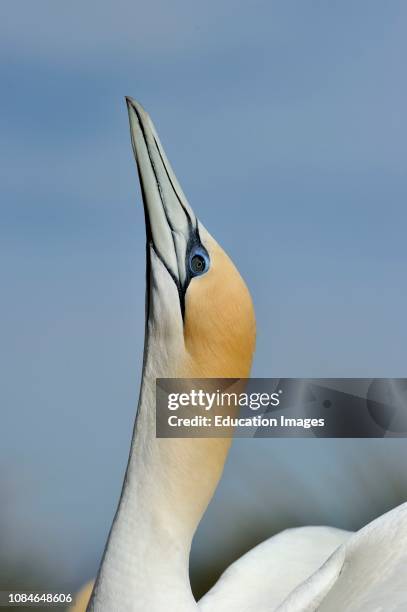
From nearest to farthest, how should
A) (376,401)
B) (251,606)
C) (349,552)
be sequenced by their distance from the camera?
(349,552) < (251,606) < (376,401)

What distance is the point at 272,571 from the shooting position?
338 centimetres

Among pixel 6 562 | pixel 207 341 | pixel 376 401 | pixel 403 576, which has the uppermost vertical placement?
pixel 207 341

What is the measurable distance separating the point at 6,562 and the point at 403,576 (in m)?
1.65

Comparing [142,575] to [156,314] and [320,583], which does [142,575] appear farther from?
[156,314]

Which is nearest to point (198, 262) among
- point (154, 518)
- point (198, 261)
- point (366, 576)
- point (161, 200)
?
point (198, 261)

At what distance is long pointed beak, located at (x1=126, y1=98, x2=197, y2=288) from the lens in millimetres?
3055

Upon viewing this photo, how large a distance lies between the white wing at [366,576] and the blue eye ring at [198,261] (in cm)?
81

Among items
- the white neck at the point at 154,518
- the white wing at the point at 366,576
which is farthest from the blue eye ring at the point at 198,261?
the white wing at the point at 366,576

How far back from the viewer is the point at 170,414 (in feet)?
9.62

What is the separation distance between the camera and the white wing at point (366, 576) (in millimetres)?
2685

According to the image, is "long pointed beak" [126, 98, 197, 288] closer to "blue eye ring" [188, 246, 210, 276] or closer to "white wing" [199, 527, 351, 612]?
"blue eye ring" [188, 246, 210, 276]

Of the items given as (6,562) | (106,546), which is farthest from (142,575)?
(6,562)

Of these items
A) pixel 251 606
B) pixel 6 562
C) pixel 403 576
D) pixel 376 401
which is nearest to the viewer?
pixel 403 576

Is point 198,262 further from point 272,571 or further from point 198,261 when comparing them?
point 272,571
